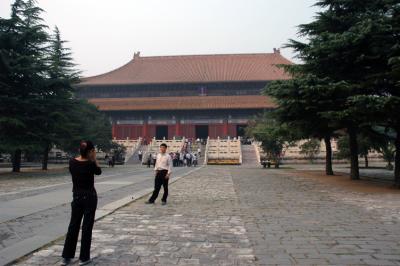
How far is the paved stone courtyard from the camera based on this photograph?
484cm

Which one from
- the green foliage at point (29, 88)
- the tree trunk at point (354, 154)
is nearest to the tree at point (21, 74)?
the green foliage at point (29, 88)

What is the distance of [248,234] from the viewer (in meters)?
6.21

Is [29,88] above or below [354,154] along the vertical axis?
above

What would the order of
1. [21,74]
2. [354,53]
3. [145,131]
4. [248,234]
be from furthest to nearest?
[145,131] < [21,74] < [354,53] < [248,234]

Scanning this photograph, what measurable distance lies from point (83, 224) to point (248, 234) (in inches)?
99.6

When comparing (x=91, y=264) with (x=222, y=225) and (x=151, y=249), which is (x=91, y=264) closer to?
(x=151, y=249)

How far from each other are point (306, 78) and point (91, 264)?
10164mm

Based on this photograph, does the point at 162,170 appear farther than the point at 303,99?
No

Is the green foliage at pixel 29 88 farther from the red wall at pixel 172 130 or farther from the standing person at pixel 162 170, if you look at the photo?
the red wall at pixel 172 130

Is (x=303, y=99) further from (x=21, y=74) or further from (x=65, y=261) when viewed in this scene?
(x=21, y=74)

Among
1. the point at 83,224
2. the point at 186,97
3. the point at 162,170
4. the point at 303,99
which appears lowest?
the point at 83,224

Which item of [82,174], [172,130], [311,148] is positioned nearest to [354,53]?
[82,174]

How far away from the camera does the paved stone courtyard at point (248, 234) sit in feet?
15.9

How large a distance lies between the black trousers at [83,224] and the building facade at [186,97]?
42608 mm
